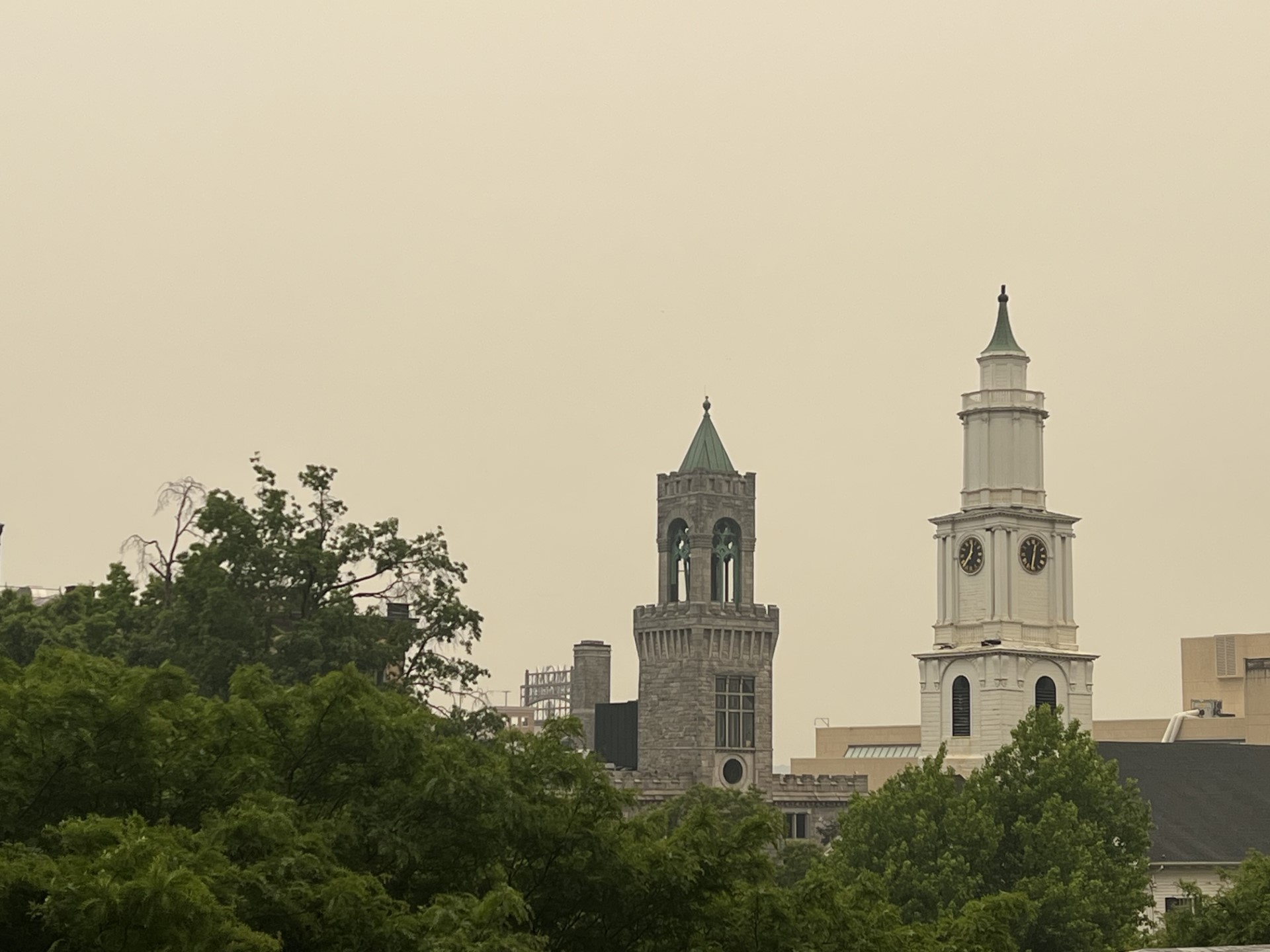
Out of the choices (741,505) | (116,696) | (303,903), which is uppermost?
(741,505)

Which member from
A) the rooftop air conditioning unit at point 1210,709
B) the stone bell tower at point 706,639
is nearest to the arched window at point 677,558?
the stone bell tower at point 706,639

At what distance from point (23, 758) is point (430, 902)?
4.80 meters

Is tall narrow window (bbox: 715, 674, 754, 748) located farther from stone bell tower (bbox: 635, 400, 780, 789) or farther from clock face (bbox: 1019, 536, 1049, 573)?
clock face (bbox: 1019, 536, 1049, 573)

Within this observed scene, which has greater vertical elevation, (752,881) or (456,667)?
(456,667)

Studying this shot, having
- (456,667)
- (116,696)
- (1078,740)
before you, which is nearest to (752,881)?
(116,696)

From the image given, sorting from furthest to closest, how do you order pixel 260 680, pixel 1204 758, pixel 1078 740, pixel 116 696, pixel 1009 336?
pixel 1009 336
pixel 1204 758
pixel 1078 740
pixel 260 680
pixel 116 696

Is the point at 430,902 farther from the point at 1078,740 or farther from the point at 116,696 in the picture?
the point at 1078,740

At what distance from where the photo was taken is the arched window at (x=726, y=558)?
422 ft

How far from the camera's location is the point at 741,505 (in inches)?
5103

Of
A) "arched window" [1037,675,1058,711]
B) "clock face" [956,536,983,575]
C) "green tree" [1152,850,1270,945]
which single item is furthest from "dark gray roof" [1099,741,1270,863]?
"green tree" [1152,850,1270,945]

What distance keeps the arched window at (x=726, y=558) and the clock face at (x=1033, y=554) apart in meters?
19.0

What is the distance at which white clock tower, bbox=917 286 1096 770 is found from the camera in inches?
4446

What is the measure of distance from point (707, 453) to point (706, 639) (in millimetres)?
10751

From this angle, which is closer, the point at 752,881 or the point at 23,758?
the point at 23,758
